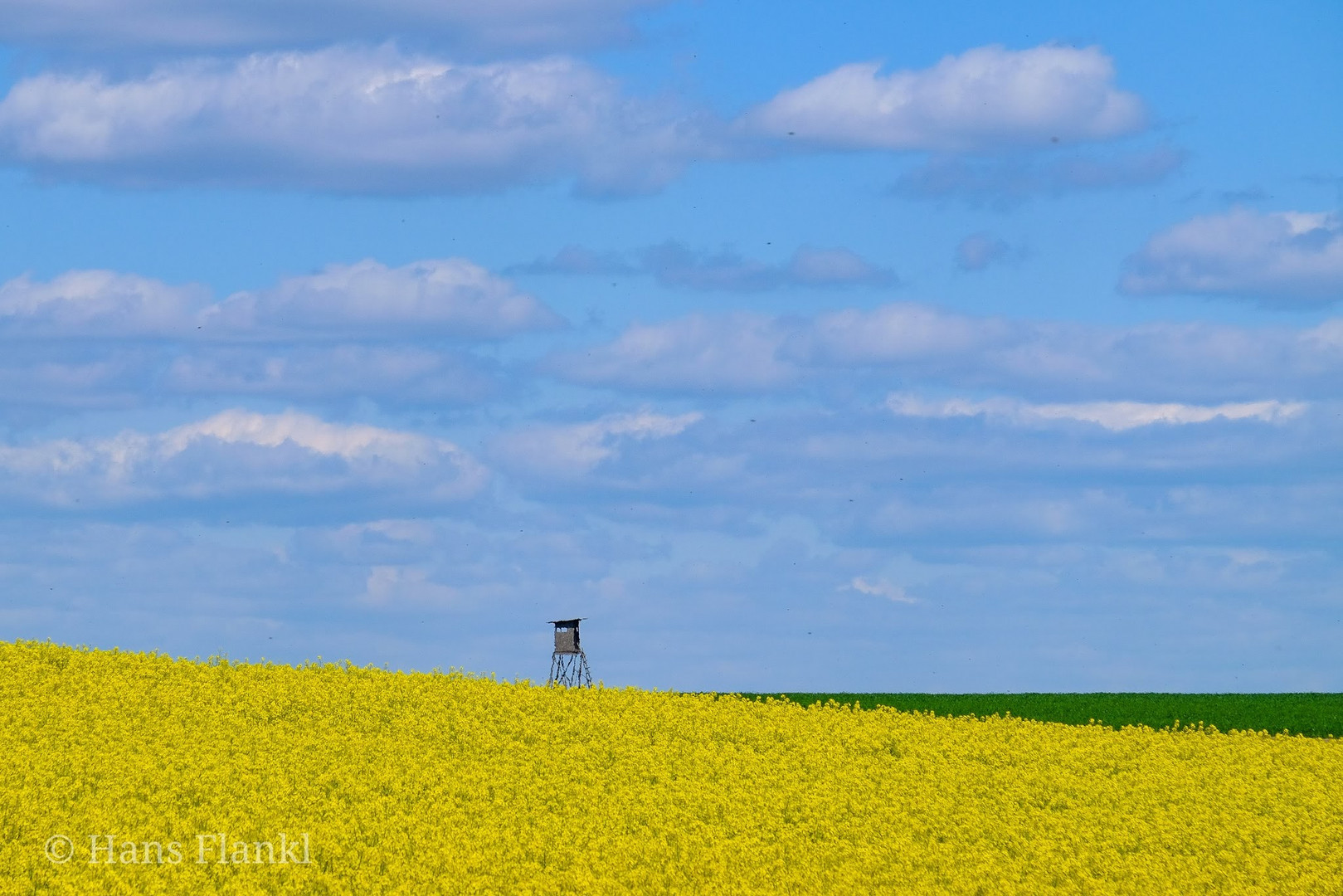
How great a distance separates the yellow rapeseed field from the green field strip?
3670mm

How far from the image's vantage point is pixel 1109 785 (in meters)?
25.3

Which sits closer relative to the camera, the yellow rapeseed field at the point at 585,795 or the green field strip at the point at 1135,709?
the yellow rapeseed field at the point at 585,795

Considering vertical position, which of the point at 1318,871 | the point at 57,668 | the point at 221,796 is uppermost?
the point at 57,668

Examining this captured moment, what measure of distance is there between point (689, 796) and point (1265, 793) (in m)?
10.8

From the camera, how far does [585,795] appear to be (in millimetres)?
21969

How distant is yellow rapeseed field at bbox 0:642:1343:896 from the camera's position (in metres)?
18.1

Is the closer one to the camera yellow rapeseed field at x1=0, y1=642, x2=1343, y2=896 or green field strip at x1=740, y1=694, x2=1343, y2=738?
yellow rapeseed field at x1=0, y1=642, x2=1343, y2=896

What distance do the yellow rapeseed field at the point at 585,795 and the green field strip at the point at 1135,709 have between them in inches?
145

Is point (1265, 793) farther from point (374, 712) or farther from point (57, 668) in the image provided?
point (57, 668)

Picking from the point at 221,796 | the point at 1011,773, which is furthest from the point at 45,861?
the point at 1011,773

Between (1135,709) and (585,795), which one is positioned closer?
(585,795)

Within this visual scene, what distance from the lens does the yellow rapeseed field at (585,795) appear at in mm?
18109

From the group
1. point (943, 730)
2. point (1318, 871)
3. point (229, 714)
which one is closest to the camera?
point (1318, 871)

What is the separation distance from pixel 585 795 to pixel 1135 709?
2115 cm
